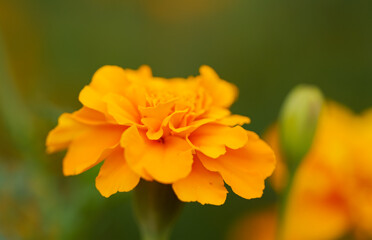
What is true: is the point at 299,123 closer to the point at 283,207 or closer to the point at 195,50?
the point at 283,207

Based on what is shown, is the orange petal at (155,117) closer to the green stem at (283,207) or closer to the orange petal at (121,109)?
the orange petal at (121,109)

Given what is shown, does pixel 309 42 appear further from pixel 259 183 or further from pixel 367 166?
pixel 259 183

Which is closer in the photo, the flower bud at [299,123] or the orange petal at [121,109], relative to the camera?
the orange petal at [121,109]

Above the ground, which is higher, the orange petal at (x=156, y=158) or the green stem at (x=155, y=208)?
the orange petal at (x=156, y=158)

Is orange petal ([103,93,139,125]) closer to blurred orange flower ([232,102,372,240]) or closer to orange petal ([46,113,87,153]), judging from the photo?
orange petal ([46,113,87,153])

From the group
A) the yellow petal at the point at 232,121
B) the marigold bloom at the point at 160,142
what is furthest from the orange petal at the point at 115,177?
the yellow petal at the point at 232,121

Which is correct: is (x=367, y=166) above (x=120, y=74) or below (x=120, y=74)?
below

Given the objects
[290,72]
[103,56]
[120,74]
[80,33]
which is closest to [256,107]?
[290,72]
